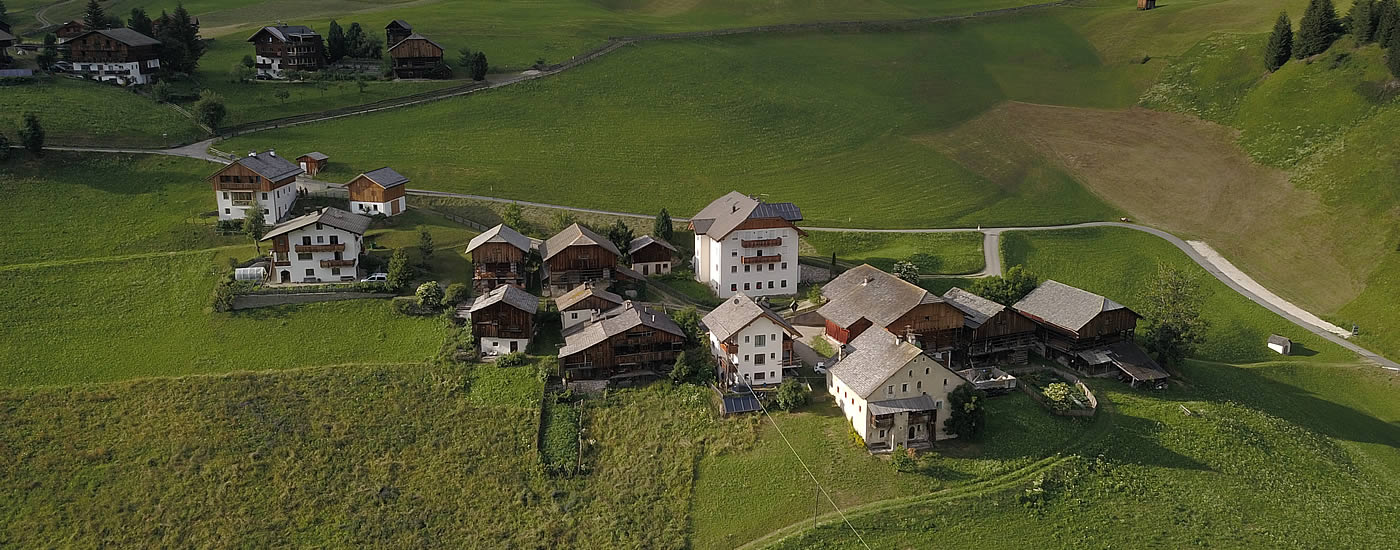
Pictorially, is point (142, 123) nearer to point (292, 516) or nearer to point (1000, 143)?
point (292, 516)

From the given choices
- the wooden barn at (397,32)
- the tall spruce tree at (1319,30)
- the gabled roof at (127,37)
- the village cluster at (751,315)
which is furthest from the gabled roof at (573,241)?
the tall spruce tree at (1319,30)

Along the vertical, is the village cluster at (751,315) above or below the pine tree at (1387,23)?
below

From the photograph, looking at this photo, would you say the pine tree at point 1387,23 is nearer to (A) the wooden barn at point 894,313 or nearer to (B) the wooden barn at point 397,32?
(A) the wooden barn at point 894,313

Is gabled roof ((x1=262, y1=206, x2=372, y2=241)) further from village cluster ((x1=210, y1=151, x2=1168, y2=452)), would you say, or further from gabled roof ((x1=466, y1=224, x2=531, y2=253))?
gabled roof ((x1=466, y1=224, x2=531, y2=253))

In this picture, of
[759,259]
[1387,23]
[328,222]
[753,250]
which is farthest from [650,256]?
[1387,23]

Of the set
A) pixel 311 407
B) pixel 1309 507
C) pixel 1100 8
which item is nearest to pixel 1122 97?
pixel 1100 8
